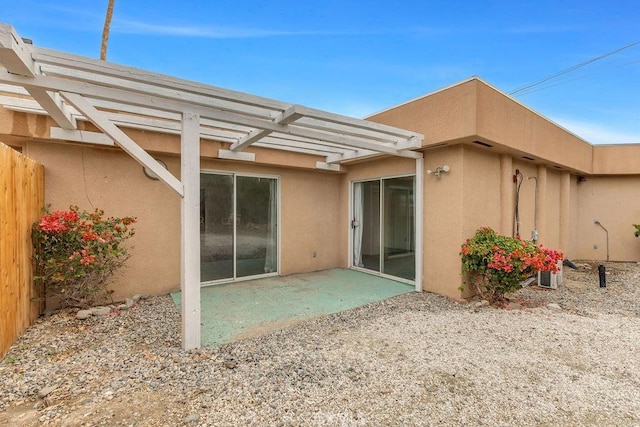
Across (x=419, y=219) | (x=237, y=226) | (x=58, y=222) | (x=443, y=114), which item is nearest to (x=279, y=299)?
(x=237, y=226)

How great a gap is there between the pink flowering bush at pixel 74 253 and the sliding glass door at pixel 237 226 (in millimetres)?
1677

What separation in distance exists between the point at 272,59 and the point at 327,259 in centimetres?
804

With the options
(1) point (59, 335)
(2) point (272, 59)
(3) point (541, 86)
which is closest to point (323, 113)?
(1) point (59, 335)

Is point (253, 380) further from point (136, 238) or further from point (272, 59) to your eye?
point (272, 59)

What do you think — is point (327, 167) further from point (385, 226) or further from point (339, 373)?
point (339, 373)

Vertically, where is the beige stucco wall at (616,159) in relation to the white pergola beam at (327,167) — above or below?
above

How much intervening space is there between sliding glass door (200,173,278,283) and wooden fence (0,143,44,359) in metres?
2.54

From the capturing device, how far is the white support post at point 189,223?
3486 millimetres

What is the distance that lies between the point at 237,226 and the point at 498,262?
5134mm

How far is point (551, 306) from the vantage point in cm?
522

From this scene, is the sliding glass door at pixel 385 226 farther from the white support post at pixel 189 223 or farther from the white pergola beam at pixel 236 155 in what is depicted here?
the white support post at pixel 189 223

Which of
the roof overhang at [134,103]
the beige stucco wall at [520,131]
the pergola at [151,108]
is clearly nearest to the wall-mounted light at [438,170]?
the roof overhang at [134,103]

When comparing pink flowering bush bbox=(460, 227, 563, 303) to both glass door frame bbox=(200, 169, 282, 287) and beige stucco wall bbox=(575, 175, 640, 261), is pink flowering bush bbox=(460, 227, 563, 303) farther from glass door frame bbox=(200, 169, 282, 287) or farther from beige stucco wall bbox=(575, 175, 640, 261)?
beige stucco wall bbox=(575, 175, 640, 261)

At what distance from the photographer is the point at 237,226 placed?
262 inches
